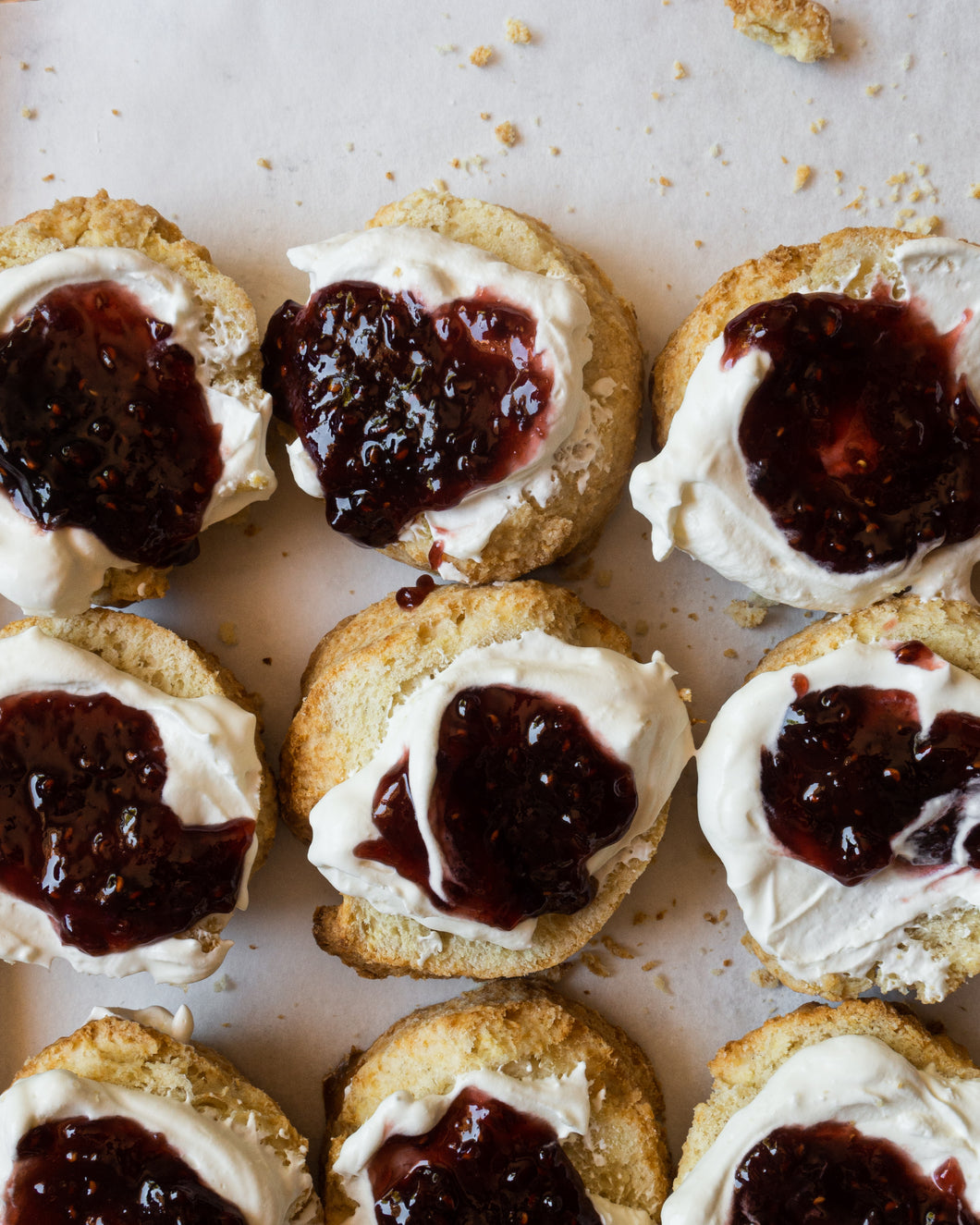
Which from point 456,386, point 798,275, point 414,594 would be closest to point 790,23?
point 798,275

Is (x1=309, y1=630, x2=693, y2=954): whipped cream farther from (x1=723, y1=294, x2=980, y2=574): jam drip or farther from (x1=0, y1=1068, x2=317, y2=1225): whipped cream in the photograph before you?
(x1=0, y1=1068, x2=317, y2=1225): whipped cream

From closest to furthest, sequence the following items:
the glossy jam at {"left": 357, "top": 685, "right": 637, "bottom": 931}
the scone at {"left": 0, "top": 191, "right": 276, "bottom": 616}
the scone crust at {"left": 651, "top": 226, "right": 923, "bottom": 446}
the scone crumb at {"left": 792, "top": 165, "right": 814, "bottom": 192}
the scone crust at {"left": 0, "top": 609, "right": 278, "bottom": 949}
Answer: the glossy jam at {"left": 357, "top": 685, "right": 637, "bottom": 931} → the scone at {"left": 0, "top": 191, "right": 276, "bottom": 616} → the scone crust at {"left": 651, "top": 226, "right": 923, "bottom": 446} → the scone crust at {"left": 0, "top": 609, "right": 278, "bottom": 949} → the scone crumb at {"left": 792, "top": 165, "right": 814, "bottom": 192}

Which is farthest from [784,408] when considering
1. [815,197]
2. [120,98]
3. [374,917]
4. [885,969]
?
[120,98]

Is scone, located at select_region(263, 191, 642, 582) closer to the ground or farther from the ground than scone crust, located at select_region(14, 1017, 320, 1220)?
farther from the ground

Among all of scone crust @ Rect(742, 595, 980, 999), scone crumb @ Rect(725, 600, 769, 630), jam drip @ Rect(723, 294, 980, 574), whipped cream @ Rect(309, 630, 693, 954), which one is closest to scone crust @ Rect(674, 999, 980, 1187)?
scone crust @ Rect(742, 595, 980, 999)

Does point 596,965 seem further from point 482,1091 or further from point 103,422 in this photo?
point 103,422
